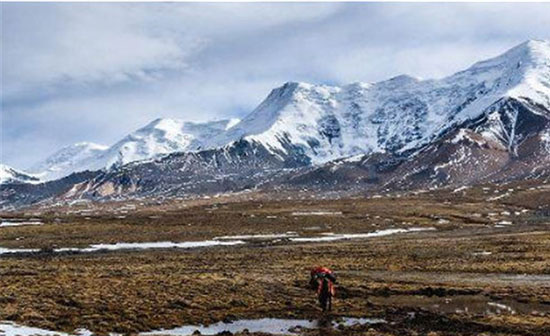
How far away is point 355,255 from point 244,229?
172 ft

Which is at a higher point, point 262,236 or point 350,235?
point 262,236

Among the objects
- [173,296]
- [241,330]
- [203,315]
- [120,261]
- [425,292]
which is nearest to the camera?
[241,330]

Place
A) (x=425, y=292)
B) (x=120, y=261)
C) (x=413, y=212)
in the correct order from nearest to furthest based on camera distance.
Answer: (x=425, y=292)
(x=120, y=261)
(x=413, y=212)

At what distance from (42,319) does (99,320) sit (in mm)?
2746

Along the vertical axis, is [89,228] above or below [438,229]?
above

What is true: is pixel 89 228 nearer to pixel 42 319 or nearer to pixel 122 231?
pixel 122 231

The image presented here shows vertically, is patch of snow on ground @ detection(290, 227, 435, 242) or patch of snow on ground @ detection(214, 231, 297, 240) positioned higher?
patch of snow on ground @ detection(214, 231, 297, 240)

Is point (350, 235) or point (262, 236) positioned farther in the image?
point (350, 235)

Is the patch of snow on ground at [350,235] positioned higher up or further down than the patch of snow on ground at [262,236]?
further down

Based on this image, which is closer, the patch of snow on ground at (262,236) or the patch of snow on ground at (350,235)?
the patch of snow on ground at (350,235)

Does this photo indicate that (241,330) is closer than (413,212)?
Yes

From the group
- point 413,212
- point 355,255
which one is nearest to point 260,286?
point 355,255

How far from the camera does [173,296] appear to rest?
37.8m

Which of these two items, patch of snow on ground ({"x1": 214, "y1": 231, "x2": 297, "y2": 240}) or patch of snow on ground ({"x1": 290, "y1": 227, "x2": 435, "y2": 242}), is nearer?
patch of snow on ground ({"x1": 290, "y1": 227, "x2": 435, "y2": 242})
